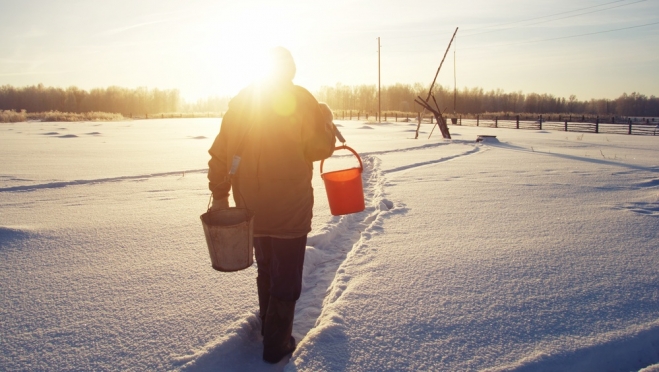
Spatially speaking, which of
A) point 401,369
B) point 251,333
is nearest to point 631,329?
point 401,369

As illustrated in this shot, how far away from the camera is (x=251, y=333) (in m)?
2.42

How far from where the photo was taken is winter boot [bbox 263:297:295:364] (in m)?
2.11

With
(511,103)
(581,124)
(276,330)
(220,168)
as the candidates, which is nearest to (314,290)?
(276,330)

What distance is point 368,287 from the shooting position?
2.90 m

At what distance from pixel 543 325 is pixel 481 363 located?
594mm

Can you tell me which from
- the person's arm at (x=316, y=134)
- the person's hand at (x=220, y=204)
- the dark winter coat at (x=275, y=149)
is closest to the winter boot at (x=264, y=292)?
the dark winter coat at (x=275, y=149)

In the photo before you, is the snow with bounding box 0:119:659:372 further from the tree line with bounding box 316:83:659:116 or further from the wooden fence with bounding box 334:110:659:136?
the tree line with bounding box 316:83:659:116

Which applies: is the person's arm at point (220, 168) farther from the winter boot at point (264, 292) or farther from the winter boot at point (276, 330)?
the winter boot at point (276, 330)

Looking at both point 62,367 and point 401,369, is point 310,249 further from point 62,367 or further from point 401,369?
point 62,367

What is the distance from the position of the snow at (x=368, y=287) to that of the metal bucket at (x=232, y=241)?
447 mm

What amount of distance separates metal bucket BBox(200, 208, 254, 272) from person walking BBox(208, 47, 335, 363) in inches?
3.0

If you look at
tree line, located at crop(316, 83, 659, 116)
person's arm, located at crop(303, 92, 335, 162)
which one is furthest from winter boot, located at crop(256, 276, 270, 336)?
tree line, located at crop(316, 83, 659, 116)

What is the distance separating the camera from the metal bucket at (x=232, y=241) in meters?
2.04

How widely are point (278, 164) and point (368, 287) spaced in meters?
1.28
